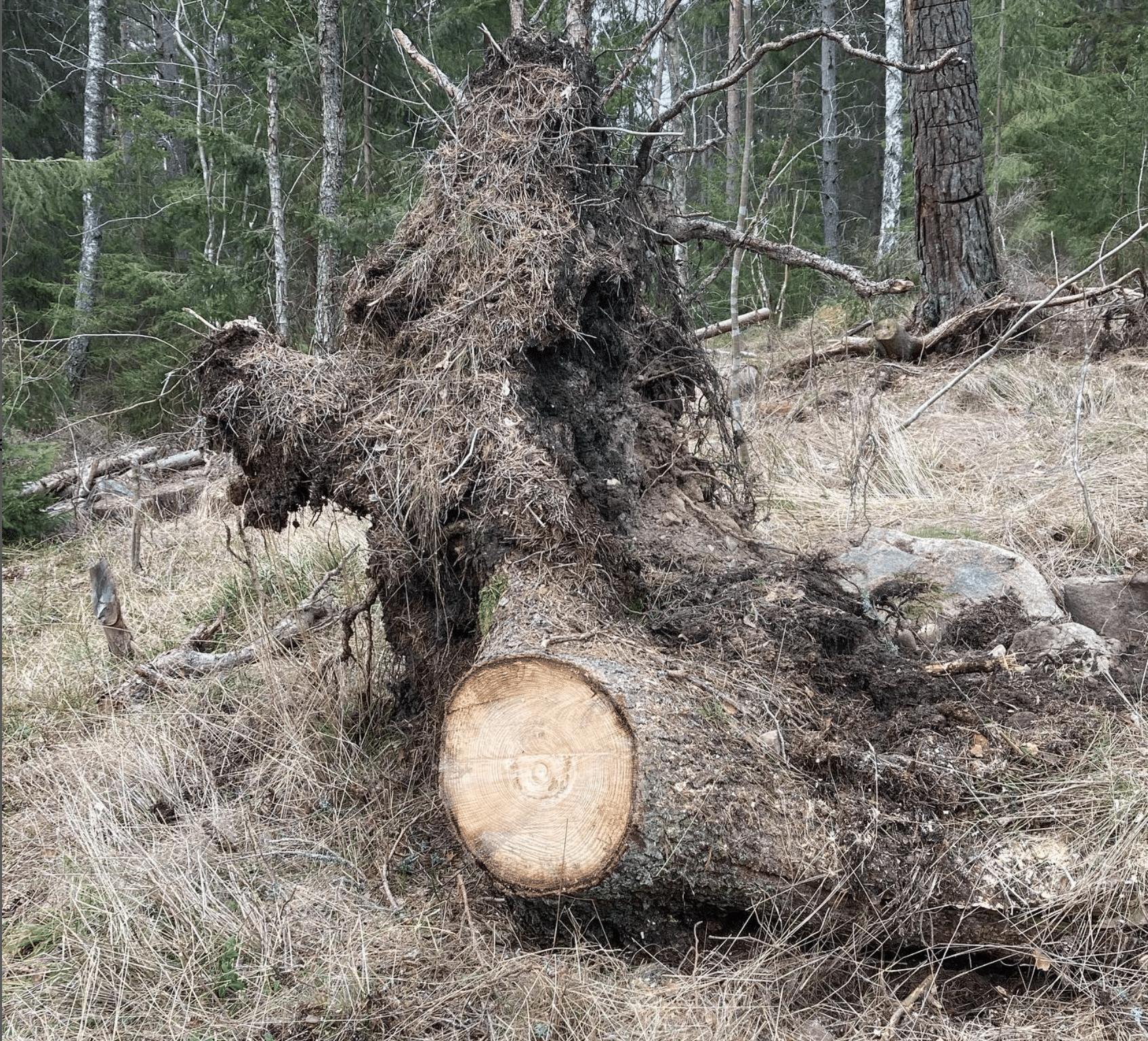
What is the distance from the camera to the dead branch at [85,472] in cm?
727

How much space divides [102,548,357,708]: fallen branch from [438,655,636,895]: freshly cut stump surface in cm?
168

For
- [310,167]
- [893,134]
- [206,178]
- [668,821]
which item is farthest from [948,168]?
[206,178]

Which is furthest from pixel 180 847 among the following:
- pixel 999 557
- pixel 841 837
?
pixel 999 557

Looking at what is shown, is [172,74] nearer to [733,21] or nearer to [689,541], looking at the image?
[733,21]

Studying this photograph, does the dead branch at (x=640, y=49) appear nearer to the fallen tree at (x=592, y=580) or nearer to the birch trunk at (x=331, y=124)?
the fallen tree at (x=592, y=580)

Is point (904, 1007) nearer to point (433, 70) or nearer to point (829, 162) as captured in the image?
point (433, 70)

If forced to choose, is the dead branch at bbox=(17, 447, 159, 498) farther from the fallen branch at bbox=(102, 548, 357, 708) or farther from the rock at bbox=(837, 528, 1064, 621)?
the rock at bbox=(837, 528, 1064, 621)

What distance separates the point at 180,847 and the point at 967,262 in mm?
7048

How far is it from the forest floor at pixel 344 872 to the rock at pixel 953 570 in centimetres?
33

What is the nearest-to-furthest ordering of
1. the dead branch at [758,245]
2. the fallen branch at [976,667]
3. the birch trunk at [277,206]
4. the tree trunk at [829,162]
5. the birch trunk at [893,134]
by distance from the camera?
1. the fallen branch at [976,667]
2. the dead branch at [758,245]
3. the birch trunk at [277,206]
4. the birch trunk at [893,134]
5. the tree trunk at [829,162]

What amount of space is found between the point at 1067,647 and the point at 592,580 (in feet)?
5.64

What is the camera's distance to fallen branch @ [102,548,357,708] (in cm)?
405

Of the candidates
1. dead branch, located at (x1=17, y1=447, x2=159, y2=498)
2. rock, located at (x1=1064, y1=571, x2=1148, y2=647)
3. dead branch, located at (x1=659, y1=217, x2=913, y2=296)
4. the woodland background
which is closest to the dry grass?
rock, located at (x1=1064, y1=571, x2=1148, y2=647)

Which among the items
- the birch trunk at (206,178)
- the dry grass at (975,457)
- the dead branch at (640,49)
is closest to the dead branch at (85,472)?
the birch trunk at (206,178)
